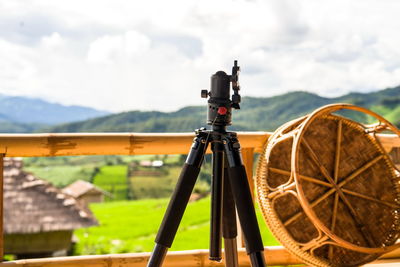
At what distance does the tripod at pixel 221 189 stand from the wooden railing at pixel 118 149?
0.70 m

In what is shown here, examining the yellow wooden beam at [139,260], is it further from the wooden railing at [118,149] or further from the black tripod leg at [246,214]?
the black tripod leg at [246,214]

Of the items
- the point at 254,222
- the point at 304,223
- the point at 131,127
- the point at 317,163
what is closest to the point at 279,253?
the point at 304,223

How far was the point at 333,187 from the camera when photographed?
2332mm

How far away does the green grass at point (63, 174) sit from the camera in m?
35.2

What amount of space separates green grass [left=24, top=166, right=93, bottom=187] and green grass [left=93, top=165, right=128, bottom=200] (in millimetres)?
1009

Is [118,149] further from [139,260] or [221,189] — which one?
[221,189]

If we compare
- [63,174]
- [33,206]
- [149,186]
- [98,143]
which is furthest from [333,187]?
[63,174]

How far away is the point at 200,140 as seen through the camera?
139 centimetres

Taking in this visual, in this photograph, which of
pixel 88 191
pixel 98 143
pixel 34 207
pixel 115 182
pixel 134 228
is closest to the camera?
pixel 98 143

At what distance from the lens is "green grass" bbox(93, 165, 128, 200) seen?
35.6 metres

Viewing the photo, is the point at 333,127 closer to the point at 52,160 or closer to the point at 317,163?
the point at 317,163

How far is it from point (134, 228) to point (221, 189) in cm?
3303

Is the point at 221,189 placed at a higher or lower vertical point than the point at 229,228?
higher

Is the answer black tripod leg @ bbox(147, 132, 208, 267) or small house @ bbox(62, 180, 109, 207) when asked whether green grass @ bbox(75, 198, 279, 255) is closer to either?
small house @ bbox(62, 180, 109, 207)
